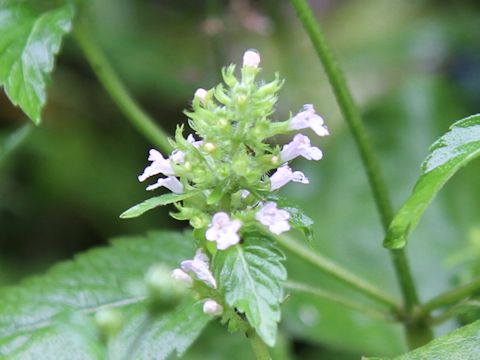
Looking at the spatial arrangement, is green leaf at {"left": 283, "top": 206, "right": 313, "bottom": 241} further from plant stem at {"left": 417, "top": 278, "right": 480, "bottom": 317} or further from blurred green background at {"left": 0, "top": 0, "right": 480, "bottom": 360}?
blurred green background at {"left": 0, "top": 0, "right": 480, "bottom": 360}

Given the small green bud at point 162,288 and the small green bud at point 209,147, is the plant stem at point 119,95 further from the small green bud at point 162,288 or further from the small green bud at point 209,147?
the small green bud at point 162,288

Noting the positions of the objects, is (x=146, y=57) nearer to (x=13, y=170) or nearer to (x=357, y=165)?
(x=13, y=170)

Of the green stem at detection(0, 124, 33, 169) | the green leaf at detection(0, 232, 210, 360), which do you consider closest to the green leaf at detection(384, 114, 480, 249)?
the green leaf at detection(0, 232, 210, 360)

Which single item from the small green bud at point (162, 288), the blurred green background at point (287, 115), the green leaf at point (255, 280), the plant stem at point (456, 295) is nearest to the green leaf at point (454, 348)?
the plant stem at point (456, 295)

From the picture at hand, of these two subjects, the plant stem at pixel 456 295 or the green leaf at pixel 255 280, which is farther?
the plant stem at pixel 456 295

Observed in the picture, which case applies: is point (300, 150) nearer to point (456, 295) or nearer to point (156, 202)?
point (156, 202)

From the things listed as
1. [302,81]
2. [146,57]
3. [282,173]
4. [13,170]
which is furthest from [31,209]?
[282,173]

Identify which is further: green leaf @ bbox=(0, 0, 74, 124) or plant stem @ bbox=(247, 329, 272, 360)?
green leaf @ bbox=(0, 0, 74, 124)
